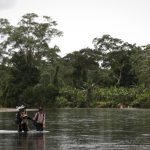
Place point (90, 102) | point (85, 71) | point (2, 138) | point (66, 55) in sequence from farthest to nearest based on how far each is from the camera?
point (66, 55), point (85, 71), point (90, 102), point (2, 138)

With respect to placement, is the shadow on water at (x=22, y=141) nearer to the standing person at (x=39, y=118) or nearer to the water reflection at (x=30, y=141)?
the water reflection at (x=30, y=141)

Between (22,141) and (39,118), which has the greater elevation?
(39,118)

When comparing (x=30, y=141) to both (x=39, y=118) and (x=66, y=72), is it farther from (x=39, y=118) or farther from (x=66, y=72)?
(x=66, y=72)

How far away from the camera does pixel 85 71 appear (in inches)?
5103

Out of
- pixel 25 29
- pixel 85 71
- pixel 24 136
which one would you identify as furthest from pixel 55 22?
pixel 24 136

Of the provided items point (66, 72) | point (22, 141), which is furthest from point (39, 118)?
point (66, 72)

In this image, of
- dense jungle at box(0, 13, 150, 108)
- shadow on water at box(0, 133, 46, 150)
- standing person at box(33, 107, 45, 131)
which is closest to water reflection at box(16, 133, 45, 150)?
shadow on water at box(0, 133, 46, 150)

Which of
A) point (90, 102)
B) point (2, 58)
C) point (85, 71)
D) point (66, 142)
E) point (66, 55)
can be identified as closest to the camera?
point (66, 142)

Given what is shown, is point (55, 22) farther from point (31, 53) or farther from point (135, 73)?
point (135, 73)

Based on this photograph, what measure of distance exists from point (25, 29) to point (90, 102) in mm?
23055

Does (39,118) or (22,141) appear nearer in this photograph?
(22,141)

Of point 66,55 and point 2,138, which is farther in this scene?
point 66,55

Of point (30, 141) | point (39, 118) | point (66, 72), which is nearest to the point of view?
point (30, 141)

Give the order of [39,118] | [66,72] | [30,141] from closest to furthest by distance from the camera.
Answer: [30,141] → [39,118] → [66,72]
